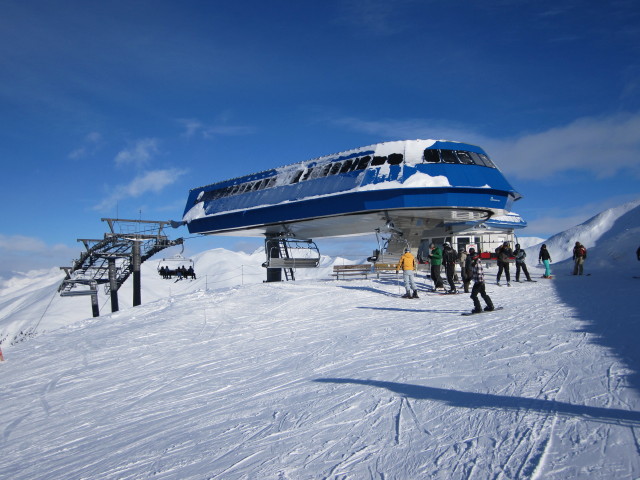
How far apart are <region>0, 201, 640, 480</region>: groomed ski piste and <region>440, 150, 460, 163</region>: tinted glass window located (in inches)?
309

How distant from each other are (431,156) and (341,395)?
1631 centimetres

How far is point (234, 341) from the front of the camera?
39.6 ft

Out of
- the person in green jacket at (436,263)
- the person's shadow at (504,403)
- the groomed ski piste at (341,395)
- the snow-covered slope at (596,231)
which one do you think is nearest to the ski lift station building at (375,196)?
the person in green jacket at (436,263)

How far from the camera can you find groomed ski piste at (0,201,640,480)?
4.42m

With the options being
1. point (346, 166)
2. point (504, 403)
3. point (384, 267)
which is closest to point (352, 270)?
point (384, 267)

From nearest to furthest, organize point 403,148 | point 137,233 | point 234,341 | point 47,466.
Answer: point 47,466, point 234,341, point 403,148, point 137,233

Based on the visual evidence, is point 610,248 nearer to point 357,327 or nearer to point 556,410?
point 357,327

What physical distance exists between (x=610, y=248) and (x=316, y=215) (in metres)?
30.4

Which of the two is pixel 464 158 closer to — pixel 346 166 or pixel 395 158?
pixel 395 158

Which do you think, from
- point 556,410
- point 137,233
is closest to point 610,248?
point 137,233

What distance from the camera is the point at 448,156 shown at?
21.0 m

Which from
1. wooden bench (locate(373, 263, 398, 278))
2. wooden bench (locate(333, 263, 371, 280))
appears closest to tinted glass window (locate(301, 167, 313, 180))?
wooden bench (locate(333, 263, 371, 280))

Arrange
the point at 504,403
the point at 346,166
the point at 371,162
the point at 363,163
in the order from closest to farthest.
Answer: the point at 504,403 → the point at 371,162 → the point at 363,163 → the point at 346,166

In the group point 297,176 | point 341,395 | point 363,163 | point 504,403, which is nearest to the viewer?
point 504,403
